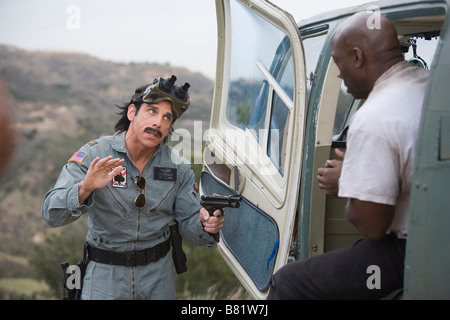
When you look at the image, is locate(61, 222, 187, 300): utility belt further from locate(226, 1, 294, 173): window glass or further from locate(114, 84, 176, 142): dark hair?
locate(226, 1, 294, 173): window glass

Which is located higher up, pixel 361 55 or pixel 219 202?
pixel 361 55

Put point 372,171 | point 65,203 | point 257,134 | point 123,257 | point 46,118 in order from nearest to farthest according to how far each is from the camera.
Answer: point 372,171 < point 65,203 < point 123,257 < point 257,134 < point 46,118

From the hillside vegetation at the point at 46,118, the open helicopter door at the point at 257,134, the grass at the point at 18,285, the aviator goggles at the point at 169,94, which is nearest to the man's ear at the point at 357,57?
the open helicopter door at the point at 257,134

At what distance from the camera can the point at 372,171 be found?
237cm

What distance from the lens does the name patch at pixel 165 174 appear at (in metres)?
3.47

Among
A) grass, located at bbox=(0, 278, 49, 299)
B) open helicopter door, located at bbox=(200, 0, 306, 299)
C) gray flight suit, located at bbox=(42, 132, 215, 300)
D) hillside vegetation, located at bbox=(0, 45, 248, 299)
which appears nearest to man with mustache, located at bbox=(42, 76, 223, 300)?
gray flight suit, located at bbox=(42, 132, 215, 300)

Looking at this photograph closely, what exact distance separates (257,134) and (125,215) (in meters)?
1.31

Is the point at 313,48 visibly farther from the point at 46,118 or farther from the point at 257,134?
the point at 46,118

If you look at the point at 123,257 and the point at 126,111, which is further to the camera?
the point at 126,111

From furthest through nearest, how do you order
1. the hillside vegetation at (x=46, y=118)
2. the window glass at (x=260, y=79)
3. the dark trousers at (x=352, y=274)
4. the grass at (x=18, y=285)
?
the hillside vegetation at (x=46, y=118) → the grass at (x=18, y=285) → the window glass at (x=260, y=79) → the dark trousers at (x=352, y=274)

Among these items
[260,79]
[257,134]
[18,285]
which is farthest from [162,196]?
[18,285]

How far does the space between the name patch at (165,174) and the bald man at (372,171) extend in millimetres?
1035

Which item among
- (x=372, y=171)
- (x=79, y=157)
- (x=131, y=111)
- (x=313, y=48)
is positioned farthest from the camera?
(x=313, y=48)

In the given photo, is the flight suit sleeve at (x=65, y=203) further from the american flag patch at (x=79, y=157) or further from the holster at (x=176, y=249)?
the holster at (x=176, y=249)
